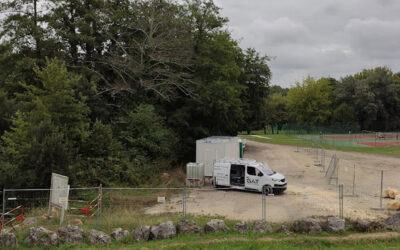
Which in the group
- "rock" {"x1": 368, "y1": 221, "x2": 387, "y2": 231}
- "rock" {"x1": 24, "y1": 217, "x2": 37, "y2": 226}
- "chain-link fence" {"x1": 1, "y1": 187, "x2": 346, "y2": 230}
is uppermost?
"rock" {"x1": 368, "y1": 221, "x2": 387, "y2": 231}

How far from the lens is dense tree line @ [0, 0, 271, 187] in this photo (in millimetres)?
26109

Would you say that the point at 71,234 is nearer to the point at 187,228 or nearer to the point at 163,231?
the point at 163,231

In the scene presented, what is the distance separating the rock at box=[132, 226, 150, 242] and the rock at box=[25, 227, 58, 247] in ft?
8.58

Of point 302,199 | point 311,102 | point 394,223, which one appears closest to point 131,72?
point 302,199

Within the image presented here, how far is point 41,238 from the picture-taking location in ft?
36.9

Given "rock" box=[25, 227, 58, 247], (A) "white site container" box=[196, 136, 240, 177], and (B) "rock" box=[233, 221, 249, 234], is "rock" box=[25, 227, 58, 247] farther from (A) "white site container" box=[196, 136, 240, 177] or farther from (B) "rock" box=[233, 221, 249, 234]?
(A) "white site container" box=[196, 136, 240, 177]

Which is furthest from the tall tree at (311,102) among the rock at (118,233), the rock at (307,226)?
the rock at (118,233)

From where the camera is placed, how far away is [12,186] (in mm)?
17531

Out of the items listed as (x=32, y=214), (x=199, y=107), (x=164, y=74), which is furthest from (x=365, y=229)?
(x=164, y=74)

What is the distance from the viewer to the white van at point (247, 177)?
65.6 feet

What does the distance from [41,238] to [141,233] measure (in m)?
3.30

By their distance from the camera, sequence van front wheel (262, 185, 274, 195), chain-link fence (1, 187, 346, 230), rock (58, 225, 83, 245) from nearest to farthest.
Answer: rock (58, 225, 83, 245) → chain-link fence (1, 187, 346, 230) → van front wheel (262, 185, 274, 195)

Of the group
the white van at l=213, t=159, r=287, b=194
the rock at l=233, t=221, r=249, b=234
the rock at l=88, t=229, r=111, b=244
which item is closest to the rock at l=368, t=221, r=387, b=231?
the rock at l=233, t=221, r=249, b=234

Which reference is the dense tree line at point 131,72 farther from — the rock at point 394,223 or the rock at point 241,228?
the rock at point 394,223
